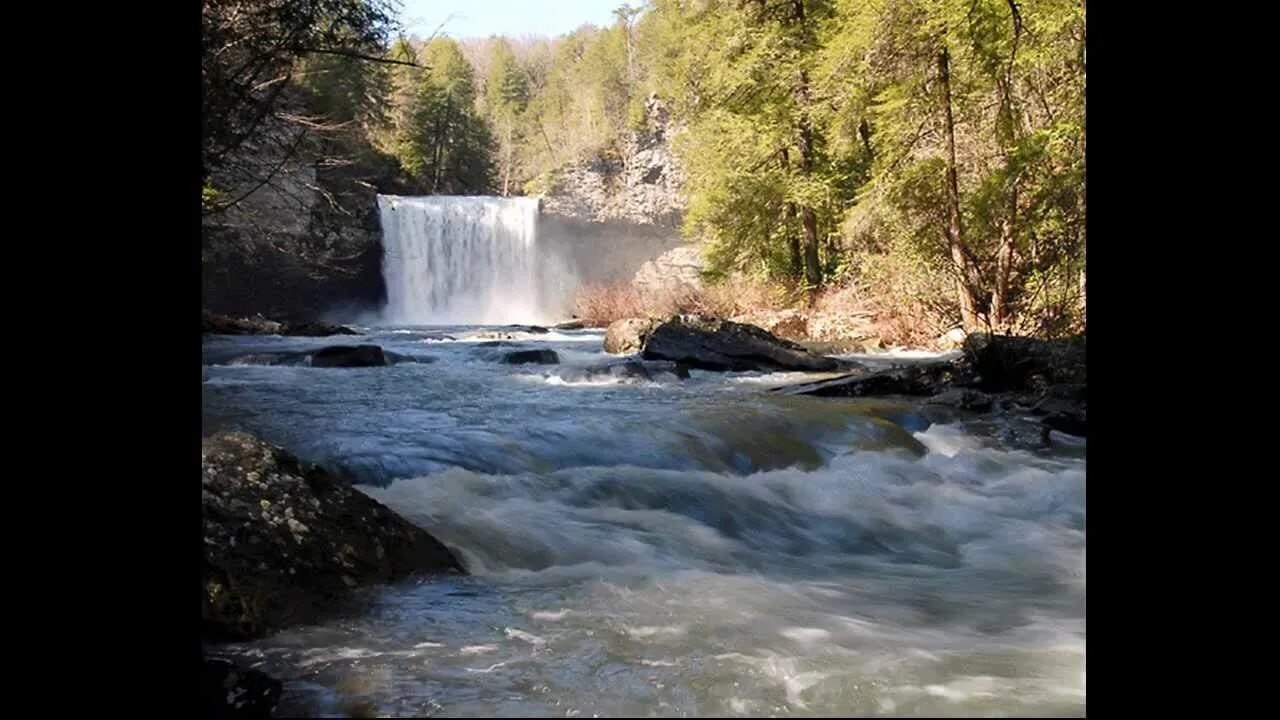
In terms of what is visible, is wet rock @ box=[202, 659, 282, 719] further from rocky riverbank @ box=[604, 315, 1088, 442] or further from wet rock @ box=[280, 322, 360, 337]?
wet rock @ box=[280, 322, 360, 337]

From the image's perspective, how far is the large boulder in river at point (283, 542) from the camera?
2947 mm

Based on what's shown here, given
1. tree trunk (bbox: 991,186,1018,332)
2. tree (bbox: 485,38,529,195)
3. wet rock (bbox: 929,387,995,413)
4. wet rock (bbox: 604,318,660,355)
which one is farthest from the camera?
tree (bbox: 485,38,529,195)

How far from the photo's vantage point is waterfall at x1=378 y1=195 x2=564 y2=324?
3300 centimetres

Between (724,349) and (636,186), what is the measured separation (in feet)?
88.5

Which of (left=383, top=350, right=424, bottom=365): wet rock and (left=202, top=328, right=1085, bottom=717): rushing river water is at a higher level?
(left=383, top=350, right=424, bottom=365): wet rock

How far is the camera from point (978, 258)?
13.7 m

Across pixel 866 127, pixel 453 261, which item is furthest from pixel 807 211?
pixel 453 261

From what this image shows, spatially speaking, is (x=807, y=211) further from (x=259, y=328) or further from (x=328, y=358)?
(x=259, y=328)

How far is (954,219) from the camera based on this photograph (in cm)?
1397

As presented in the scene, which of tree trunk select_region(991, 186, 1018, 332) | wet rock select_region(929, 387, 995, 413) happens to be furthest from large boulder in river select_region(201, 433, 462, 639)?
tree trunk select_region(991, 186, 1018, 332)

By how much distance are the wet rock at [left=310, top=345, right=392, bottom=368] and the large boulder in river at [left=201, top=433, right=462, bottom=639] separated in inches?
397

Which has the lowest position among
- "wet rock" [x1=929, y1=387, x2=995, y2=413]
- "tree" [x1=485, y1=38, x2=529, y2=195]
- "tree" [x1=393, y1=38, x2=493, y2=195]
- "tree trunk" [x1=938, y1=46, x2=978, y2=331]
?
"wet rock" [x1=929, y1=387, x2=995, y2=413]
